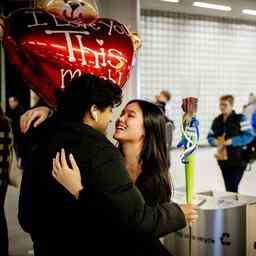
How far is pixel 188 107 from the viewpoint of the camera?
61.3 inches

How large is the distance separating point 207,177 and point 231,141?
2170mm

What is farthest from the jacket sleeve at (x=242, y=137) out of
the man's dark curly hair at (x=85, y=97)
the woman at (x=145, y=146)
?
the man's dark curly hair at (x=85, y=97)

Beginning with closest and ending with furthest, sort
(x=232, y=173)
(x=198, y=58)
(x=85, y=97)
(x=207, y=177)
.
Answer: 1. (x=85, y=97)
2. (x=232, y=173)
3. (x=207, y=177)
4. (x=198, y=58)

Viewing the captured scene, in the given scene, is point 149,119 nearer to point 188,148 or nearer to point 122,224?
point 188,148

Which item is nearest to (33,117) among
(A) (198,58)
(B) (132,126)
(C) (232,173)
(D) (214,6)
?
(B) (132,126)

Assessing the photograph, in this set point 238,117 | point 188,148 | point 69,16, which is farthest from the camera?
point 238,117

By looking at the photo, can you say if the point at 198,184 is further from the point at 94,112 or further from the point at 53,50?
the point at 94,112

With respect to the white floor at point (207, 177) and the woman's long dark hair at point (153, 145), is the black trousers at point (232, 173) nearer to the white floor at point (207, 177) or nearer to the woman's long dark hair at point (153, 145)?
the white floor at point (207, 177)

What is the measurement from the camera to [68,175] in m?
1.20

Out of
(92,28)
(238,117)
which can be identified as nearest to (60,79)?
(92,28)

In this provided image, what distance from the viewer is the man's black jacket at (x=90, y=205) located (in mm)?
1182

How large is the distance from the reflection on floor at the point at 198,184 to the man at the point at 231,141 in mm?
981

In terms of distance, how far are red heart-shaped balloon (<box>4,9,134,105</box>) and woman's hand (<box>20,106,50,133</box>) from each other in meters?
0.10

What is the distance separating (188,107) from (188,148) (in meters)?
0.15
